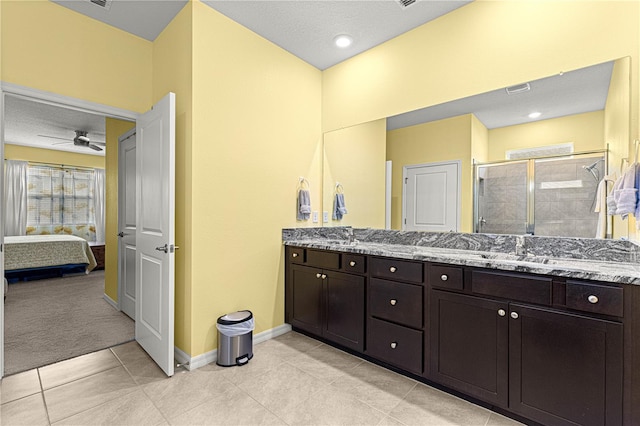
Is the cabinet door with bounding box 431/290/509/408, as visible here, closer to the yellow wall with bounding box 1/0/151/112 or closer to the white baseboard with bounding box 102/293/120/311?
the yellow wall with bounding box 1/0/151/112

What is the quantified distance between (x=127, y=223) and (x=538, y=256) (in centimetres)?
401

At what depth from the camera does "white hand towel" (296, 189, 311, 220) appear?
319 centimetres

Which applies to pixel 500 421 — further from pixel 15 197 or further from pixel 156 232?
pixel 15 197

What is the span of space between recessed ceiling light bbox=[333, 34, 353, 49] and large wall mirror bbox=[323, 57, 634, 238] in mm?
782

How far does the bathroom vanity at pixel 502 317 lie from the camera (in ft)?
4.81

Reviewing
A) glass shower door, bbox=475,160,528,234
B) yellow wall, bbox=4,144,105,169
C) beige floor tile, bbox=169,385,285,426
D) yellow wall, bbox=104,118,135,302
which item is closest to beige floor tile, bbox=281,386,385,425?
beige floor tile, bbox=169,385,285,426

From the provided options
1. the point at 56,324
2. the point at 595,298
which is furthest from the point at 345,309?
the point at 56,324

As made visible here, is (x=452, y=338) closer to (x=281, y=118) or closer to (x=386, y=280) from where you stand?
(x=386, y=280)

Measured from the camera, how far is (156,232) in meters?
2.46

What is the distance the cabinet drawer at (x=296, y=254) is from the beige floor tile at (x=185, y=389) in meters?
1.16

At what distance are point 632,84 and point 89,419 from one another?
147 inches

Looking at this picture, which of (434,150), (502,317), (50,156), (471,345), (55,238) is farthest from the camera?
(50,156)

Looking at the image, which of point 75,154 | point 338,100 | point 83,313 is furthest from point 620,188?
point 75,154

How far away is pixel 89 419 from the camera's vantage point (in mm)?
1784
